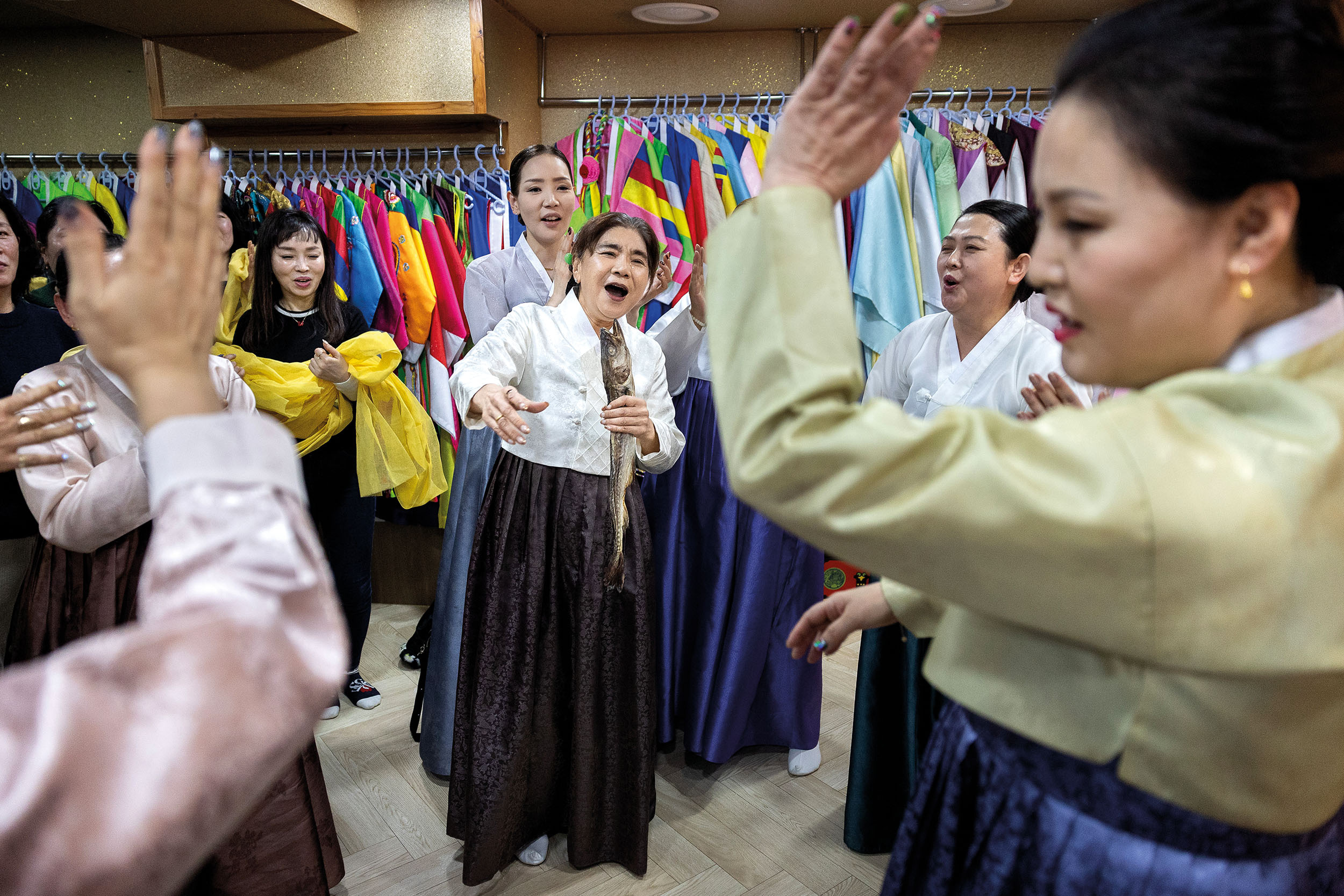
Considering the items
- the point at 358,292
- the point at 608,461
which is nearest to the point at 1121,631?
the point at 608,461

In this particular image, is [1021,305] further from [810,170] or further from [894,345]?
[810,170]

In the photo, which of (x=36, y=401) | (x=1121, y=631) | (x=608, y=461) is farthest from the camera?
(x=608, y=461)

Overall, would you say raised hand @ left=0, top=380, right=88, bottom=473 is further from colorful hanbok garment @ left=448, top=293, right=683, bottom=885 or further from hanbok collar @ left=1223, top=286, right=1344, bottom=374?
hanbok collar @ left=1223, top=286, right=1344, bottom=374

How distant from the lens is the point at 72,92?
11.8 ft

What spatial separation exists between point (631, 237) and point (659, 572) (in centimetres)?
94

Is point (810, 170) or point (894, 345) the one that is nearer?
point (810, 170)

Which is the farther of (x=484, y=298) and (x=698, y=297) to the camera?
(x=484, y=298)

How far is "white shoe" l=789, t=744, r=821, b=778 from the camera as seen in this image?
87.2 inches

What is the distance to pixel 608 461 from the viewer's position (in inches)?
67.6

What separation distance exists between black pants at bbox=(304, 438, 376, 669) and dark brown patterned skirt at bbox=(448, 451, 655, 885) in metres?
0.89

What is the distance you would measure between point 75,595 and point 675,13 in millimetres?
2706

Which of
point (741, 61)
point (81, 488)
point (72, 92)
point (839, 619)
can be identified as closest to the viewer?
point (839, 619)

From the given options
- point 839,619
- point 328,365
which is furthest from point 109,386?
point 839,619

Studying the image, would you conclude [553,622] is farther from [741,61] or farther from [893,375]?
[741,61]
